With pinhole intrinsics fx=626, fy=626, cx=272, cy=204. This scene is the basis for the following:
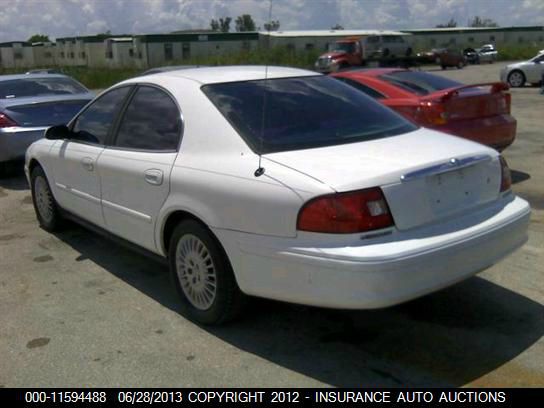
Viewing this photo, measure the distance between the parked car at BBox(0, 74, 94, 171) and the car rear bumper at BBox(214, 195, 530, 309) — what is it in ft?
18.6

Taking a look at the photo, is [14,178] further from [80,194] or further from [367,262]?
Result: [367,262]

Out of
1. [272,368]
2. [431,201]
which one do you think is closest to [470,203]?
[431,201]

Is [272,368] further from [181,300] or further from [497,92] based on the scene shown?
[497,92]

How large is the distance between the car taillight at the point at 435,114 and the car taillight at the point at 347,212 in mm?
4025

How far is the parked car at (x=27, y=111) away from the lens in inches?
324

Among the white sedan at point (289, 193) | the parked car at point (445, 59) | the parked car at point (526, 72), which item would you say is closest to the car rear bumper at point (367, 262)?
the white sedan at point (289, 193)

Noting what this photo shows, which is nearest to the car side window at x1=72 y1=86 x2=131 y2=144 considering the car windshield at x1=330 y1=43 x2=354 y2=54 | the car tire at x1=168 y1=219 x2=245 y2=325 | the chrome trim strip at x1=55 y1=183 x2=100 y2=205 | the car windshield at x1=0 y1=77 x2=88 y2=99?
the chrome trim strip at x1=55 y1=183 x2=100 y2=205

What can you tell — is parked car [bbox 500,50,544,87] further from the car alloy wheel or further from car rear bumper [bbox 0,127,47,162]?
the car alloy wheel

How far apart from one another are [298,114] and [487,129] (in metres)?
3.84

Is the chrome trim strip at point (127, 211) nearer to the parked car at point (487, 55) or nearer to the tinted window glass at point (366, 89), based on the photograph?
the tinted window glass at point (366, 89)

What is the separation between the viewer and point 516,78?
23.1 meters

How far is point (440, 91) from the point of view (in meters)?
7.14

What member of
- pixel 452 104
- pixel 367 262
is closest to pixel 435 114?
pixel 452 104

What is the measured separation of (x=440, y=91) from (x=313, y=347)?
14.6ft
